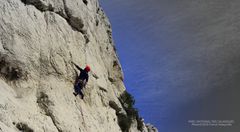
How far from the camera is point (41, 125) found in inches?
727

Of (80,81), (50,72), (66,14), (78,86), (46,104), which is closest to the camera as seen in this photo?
(46,104)

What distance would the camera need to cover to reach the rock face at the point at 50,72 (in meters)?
18.9

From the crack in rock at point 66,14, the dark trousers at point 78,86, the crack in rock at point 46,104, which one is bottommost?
the crack in rock at point 46,104

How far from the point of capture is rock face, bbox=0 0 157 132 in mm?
18859

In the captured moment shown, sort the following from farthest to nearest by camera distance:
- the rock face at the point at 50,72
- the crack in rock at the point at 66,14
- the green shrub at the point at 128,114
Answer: the green shrub at the point at 128,114, the crack in rock at the point at 66,14, the rock face at the point at 50,72

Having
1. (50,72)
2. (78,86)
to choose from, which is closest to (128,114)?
(78,86)

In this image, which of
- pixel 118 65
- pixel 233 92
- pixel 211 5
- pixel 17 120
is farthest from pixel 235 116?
pixel 17 120

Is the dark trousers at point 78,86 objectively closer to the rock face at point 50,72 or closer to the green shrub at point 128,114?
the rock face at point 50,72

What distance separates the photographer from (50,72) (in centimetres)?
2156

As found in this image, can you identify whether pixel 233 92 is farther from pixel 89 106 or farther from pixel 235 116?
pixel 89 106

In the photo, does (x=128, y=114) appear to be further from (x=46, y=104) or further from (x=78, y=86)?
(x=46, y=104)

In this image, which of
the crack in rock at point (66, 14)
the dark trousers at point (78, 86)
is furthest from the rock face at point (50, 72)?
the dark trousers at point (78, 86)

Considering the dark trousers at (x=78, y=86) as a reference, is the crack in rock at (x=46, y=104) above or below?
below

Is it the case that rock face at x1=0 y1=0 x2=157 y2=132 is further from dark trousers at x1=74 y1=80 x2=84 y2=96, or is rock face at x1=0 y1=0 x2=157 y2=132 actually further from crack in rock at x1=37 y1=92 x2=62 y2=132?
dark trousers at x1=74 y1=80 x2=84 y2=96
